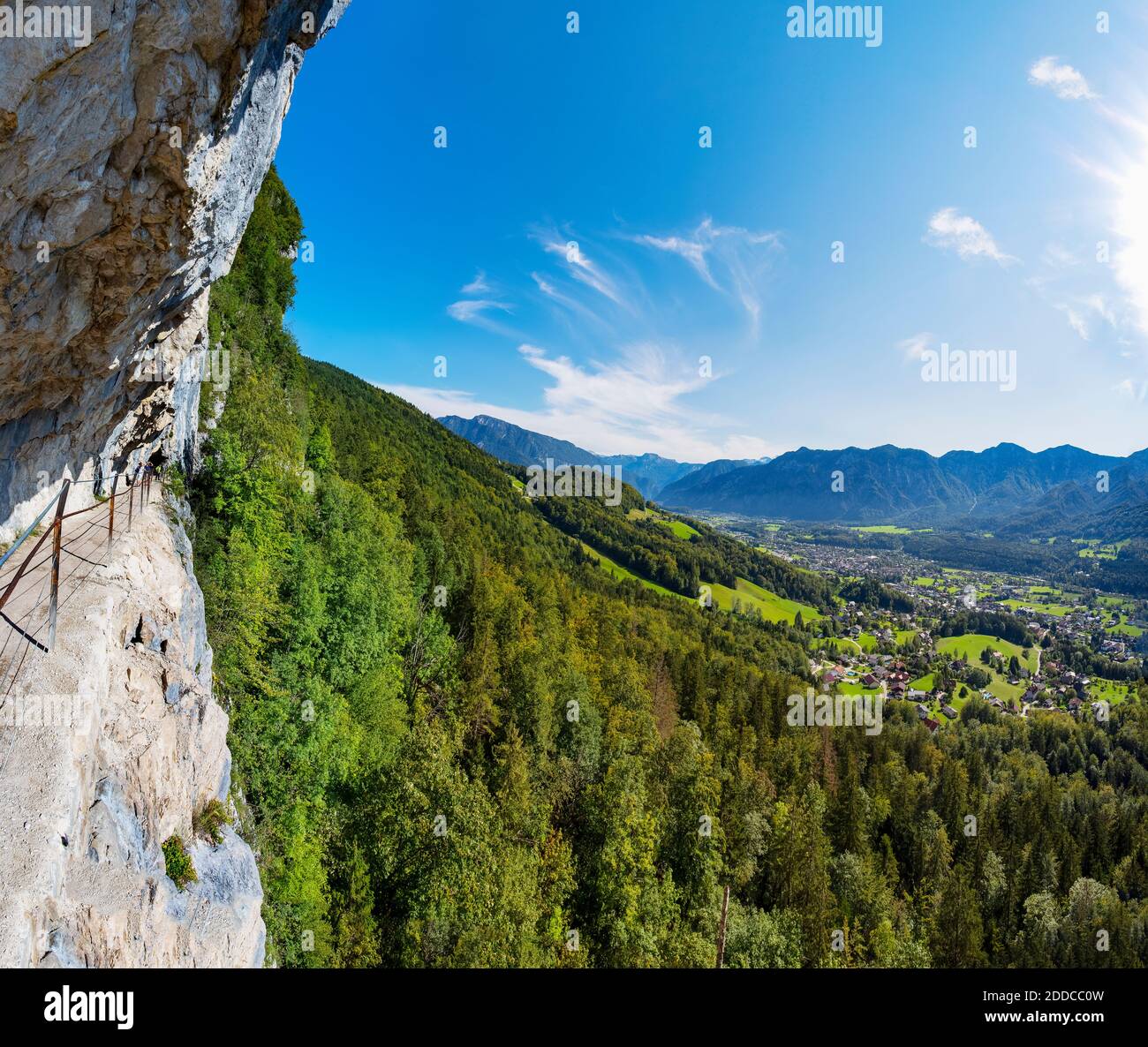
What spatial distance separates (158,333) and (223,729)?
386 inches

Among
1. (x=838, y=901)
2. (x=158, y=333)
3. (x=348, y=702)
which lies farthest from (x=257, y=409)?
(x=838, y=901)

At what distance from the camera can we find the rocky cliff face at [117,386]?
21.3 ft

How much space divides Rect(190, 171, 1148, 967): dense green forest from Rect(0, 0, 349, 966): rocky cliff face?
544cm

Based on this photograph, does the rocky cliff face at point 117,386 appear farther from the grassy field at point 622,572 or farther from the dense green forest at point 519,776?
A: the grassy field at point 622,572

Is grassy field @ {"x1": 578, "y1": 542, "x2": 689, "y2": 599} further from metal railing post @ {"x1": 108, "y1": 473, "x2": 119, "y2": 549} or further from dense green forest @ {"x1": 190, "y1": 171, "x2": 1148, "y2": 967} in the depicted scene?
metal railing post @ {"x1": 108, "y1": 473, "x2": 119, "y2": 549}

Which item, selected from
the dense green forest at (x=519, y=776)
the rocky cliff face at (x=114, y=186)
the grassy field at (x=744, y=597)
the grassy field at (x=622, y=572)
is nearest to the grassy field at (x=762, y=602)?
the grassy field at (x=744, y=597)

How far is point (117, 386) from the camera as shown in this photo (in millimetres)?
11672

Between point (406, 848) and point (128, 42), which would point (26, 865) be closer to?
point (128, 42)

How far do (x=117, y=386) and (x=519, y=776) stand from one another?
21337 millimetres

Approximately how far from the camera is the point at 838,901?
118ft

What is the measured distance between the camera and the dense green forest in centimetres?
1775

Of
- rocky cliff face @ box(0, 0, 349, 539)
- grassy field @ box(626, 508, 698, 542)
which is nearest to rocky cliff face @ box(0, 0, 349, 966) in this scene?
rocky cliff face @ box(0, 0, 349, 539)

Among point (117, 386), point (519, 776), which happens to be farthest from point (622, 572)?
point (117, 386)
